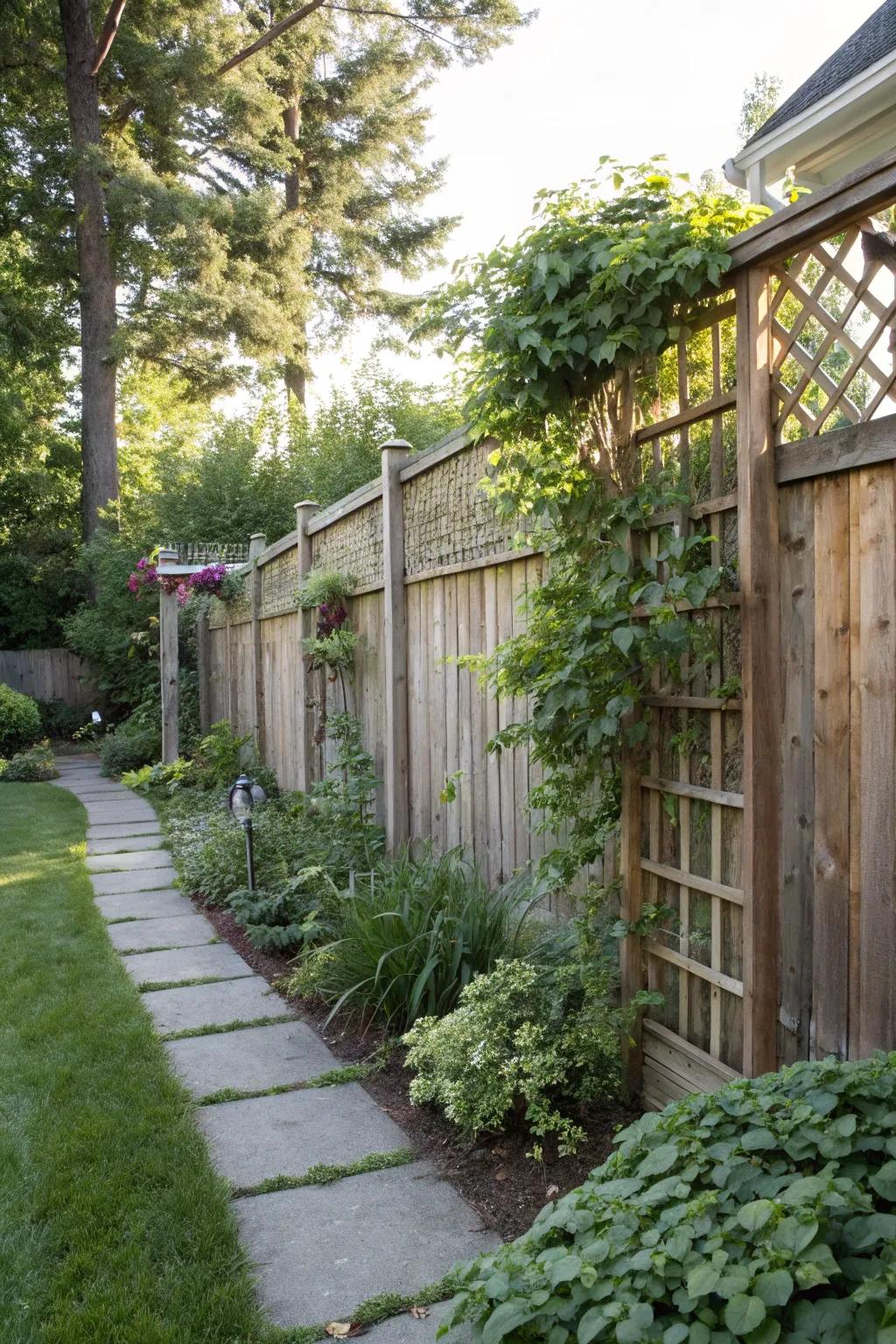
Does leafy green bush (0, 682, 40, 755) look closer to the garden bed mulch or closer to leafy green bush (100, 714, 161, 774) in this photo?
leafy green bush (100, 714, 161, 774)

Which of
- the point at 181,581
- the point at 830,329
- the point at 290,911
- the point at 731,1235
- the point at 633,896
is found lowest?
the point at 290,911

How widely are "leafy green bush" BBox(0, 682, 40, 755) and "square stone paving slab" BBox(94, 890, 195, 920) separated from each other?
7727mm

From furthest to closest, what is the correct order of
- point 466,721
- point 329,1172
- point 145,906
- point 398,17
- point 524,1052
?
point 398,17
point 145,906
point 466,721
point 524,1052
point 329,1172

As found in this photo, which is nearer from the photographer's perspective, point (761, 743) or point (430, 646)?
point (761, 743)

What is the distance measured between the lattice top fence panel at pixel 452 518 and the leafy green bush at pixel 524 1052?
156 centimetres

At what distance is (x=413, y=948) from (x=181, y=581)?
7.55 meters

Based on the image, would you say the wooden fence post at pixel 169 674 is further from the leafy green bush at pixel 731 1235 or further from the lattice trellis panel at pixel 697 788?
the leafy green bush at pixel 731 1235

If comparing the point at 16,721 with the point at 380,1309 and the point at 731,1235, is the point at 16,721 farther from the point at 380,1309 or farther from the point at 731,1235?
the point at 731,1235

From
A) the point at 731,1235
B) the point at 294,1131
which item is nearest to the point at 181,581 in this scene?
the point at 294,1131

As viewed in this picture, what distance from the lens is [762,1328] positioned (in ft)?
4.31

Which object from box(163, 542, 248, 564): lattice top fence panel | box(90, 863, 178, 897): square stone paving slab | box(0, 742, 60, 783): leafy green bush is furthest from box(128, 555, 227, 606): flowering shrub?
box(90, 863, 178, 897): square stone paving slab

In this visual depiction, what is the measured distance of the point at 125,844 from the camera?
7234mm

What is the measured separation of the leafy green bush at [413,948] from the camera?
342cm

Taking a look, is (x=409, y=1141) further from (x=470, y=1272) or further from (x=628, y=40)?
(x=628, y=40)
